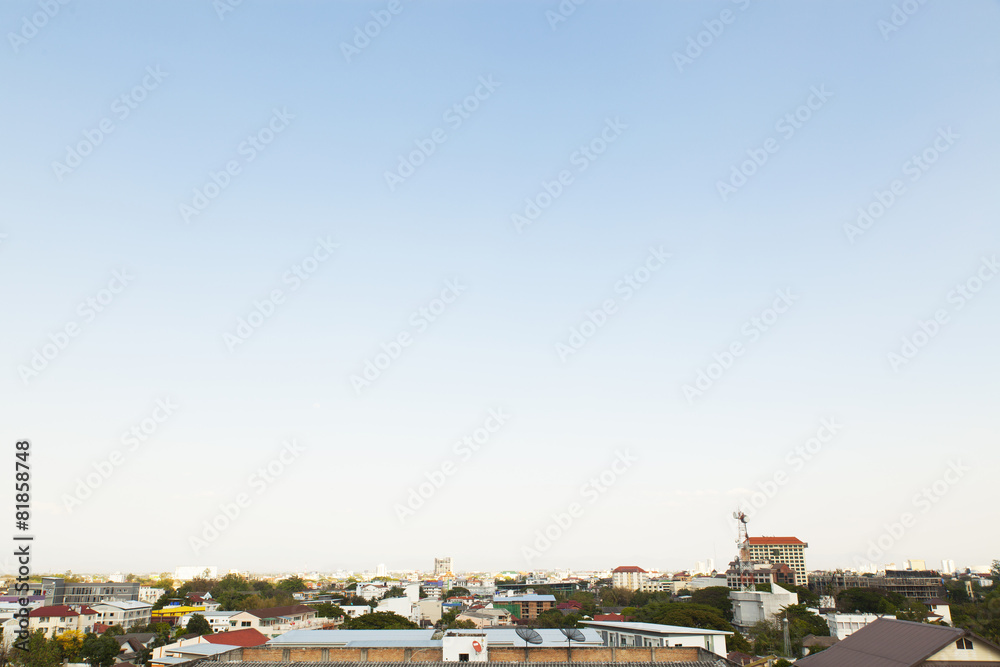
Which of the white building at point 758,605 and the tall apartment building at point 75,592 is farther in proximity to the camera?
the tall apartment building at point 75,592

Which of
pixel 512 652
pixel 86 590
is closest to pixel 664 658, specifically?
pixel 512 652

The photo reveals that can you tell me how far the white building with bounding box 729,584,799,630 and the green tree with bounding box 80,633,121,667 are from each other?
2030 inches

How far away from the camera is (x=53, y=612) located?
5022cm

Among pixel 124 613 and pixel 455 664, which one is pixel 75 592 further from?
pixel 455 664

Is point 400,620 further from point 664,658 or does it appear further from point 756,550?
point 756,550

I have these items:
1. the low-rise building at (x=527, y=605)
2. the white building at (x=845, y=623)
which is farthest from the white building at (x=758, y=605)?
the low-rise building at (x=527, y=605)

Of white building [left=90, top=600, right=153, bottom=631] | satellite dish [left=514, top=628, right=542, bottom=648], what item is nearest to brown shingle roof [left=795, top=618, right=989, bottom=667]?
satellite dish [left=514, top=628, right=542, bottom=648]

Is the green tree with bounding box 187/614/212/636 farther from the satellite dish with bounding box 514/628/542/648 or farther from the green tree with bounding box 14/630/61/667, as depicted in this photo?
the satellite dish with bounding box 514/628/542/648

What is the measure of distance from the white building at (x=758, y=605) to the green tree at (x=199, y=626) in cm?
4770

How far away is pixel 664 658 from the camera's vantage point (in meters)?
21.9

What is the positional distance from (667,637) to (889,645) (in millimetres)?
9275

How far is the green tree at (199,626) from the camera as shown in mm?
50156

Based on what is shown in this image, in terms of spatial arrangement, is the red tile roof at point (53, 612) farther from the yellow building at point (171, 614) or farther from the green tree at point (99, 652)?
the green tree at point (99, 652)

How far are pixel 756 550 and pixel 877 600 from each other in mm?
47034
